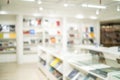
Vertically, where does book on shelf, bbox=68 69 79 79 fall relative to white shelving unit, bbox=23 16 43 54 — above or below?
below

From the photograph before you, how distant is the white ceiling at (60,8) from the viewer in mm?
8180

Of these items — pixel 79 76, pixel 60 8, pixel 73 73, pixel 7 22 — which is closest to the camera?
pixel 79 76

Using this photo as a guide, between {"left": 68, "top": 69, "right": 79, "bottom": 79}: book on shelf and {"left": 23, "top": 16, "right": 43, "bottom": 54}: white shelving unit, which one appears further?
{"left": 23, "top": 16, "right": 43, "bottom": 54}: white shelving unit

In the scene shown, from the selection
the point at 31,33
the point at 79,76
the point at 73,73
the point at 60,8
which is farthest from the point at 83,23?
the point at 79,76

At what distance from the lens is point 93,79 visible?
271cm

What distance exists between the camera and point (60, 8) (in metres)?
9.34

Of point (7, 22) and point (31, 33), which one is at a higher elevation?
point (7, 22)

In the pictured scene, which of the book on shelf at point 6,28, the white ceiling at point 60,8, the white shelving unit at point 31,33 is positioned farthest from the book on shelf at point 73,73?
the book on shelf at point 6,28

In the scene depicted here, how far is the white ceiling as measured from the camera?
8.18 meters

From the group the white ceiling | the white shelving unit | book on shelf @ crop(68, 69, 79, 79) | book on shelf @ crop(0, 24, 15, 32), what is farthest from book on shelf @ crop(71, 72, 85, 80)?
book on shelf @ crop(0, 24, 15, 32)

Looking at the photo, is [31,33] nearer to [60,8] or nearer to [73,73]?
[60,8]

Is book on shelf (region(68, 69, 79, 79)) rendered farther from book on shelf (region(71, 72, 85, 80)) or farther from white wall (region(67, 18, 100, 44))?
white wall (region(67, 18, 100, 44))

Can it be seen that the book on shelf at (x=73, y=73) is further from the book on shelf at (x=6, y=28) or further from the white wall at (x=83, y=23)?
the white wall at (x=83, y=23)

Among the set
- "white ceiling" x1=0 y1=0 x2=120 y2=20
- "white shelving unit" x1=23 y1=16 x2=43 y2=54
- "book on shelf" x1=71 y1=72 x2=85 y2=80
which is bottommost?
"book on shelf" x1=71 y1=72 x2=85 y2=80
